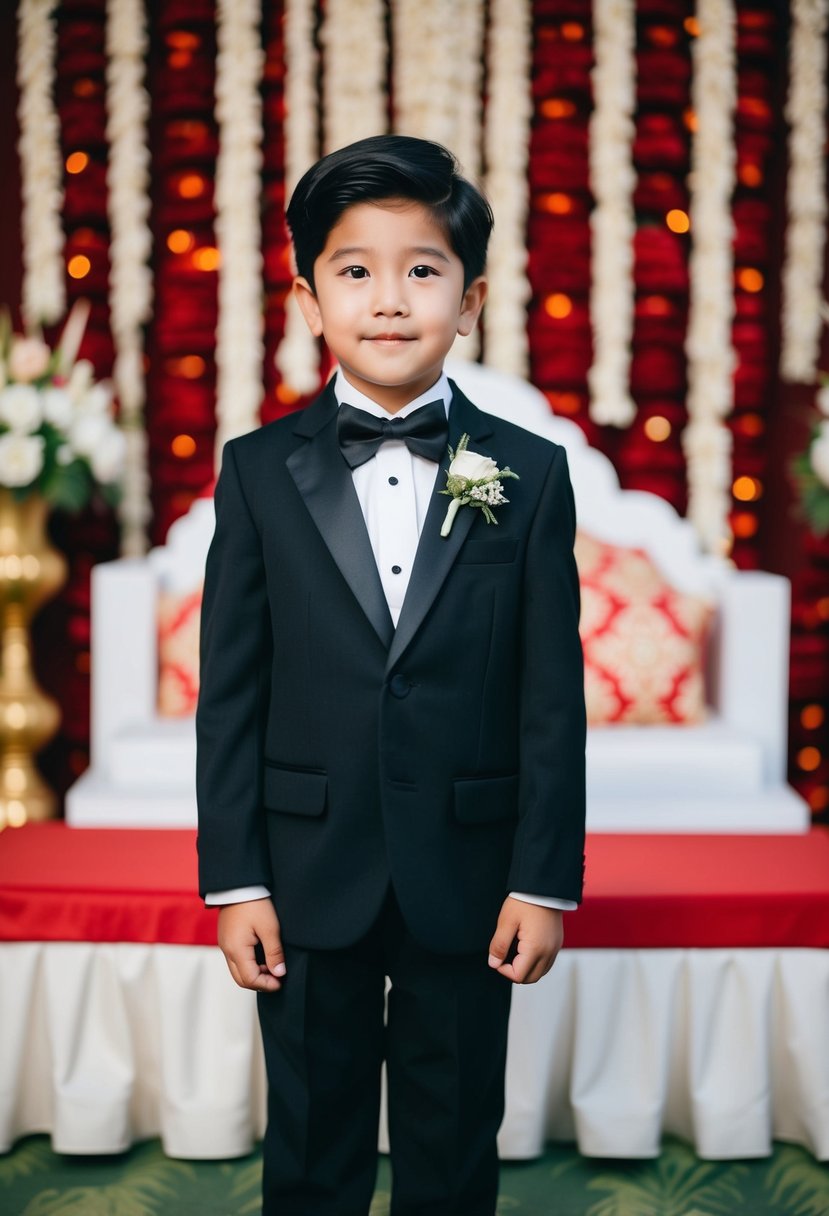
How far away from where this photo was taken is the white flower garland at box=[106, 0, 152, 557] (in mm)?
3346

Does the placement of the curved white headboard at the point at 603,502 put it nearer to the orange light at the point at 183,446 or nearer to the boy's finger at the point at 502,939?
the orange light at the point at 183,446

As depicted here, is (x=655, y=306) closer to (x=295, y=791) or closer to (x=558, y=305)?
(x=558, y=305)

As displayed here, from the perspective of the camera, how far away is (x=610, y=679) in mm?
2971

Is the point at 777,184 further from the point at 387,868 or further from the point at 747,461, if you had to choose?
the point at 387,868

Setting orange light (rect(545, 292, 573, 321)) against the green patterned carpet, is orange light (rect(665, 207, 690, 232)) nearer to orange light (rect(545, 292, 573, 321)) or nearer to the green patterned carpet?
orange light (rect(545, 292, 573, 321))

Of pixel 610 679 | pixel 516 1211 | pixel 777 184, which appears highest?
pixel 777 184

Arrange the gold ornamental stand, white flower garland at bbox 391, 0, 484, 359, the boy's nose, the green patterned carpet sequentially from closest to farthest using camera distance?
the boy's nose
the green patterned carpet
the gold ornamental stand
white flower garland at bbox 391, 0, 484, 359

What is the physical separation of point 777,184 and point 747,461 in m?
0.73

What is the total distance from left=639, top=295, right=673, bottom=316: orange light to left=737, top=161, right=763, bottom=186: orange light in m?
0.36

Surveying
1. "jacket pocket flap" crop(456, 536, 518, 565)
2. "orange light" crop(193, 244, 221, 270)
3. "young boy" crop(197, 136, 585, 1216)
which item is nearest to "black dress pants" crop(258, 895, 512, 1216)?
"young boy" crop(197, 136, 585, 1216)

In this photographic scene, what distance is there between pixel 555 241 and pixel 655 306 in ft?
1.02

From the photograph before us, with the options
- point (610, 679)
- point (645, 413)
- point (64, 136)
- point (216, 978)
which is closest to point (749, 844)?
point (610, 679)

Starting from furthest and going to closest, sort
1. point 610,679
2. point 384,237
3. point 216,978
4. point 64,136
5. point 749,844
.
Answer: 1. point 64,136
2. point 610,679
3. point 749,844
4. point 216,978
5. point 384,237

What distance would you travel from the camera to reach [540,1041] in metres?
2.12
